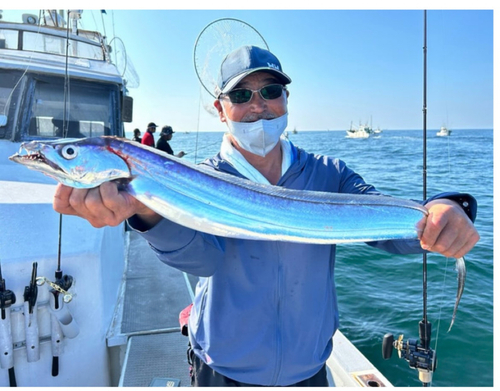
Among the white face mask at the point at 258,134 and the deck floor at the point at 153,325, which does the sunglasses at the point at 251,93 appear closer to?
the white face mask at the point at 258,134

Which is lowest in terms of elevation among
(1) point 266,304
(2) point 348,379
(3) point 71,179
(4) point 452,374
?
(4) point 452,374

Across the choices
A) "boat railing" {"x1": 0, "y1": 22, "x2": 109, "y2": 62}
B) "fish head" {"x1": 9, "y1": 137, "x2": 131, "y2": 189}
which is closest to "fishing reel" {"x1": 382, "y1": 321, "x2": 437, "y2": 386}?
"fish head" {"x1": 9, "y1": 137, "x2": 131, "y2": 189}

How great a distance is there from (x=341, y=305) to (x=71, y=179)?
662 centimetres

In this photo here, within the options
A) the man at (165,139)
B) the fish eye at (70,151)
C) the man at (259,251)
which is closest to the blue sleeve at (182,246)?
the man at (259,251)

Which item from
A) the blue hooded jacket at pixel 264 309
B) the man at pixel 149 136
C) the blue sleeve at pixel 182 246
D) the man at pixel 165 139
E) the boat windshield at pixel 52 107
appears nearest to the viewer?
the blue sleeve at pixel 182 246

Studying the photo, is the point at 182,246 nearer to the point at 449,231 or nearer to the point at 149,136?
the point at 449,231

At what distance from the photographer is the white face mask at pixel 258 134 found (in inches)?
82.2

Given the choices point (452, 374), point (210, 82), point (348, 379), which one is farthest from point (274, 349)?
point (452, 374)

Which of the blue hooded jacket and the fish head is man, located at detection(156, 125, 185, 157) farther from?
the fish head

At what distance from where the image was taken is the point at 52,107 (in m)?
4.37

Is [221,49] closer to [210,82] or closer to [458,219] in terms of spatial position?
[210,82]

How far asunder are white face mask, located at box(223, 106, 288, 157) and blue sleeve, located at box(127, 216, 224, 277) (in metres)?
0.63

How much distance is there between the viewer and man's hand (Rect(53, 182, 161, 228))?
1.49 m

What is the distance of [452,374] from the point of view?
5.07 meters
